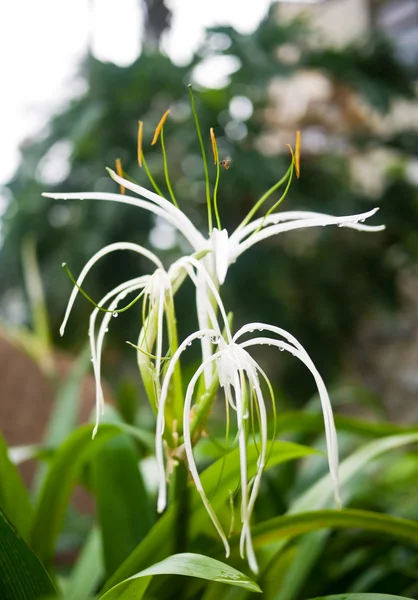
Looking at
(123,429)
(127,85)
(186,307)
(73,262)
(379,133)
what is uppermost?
(127,85)

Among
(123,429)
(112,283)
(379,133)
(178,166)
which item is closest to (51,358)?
(112,283)

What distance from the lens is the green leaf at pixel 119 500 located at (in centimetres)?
43

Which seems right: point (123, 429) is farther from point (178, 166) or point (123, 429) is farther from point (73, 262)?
point (178, 166)

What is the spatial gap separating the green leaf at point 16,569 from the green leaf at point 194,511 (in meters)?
0.05

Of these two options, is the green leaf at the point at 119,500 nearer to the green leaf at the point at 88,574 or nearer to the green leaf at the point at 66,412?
the green leaf at the point at 88,574

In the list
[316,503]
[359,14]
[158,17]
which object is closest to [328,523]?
[316,503]

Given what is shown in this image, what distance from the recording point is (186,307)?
3.27 ft

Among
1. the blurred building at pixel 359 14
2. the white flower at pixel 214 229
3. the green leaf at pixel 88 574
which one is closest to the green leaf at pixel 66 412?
the green leaf at pixel 88 574

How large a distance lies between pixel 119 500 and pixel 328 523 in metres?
0.16

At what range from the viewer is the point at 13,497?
0.44 metres

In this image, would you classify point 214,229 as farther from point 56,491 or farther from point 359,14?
point 359,14

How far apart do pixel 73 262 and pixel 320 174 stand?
527 millimetres

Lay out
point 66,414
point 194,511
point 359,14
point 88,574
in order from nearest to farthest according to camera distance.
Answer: point 194,511 < point 88,574 < point 66,414 < point 359,14

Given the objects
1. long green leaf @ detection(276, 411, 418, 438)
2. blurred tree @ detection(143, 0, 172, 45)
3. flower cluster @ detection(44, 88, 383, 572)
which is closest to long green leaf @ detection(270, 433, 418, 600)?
long green leaf @ detection(276, 411, 418, 438)
